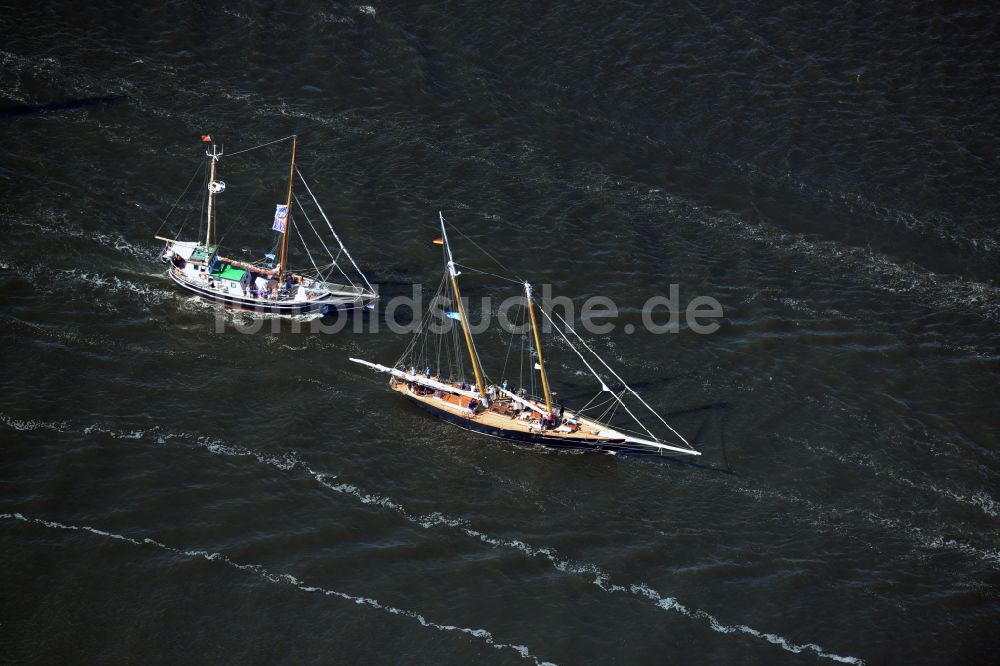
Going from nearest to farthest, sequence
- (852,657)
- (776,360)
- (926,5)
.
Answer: (852,657), (776,360), (926,5)

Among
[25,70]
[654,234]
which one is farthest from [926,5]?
[25,70]

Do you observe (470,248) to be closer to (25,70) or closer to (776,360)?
(776,360)

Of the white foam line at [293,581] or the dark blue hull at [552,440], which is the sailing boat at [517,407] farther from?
the white foam line at [293,581]

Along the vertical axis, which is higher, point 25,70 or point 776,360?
point 25,70

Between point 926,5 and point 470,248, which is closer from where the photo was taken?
point 470,248

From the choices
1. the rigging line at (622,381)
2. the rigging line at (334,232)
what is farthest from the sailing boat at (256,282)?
the rigging line at (622,381)
